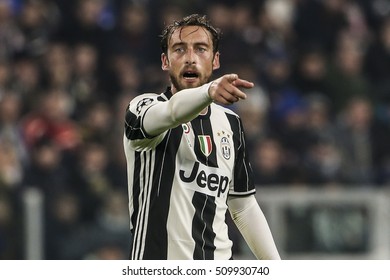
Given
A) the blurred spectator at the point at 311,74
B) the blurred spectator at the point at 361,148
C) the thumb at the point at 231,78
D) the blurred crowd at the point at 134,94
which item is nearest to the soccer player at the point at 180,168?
the thumb at the point at 231,78

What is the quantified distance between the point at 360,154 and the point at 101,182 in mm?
2453

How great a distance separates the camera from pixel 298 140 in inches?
433

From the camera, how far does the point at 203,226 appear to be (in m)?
4.93

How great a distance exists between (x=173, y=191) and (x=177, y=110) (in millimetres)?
427

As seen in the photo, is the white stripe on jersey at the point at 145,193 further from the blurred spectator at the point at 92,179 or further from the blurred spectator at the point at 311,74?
the blurred spectator at the point at 311,74

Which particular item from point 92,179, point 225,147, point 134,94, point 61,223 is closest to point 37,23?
point 134,94

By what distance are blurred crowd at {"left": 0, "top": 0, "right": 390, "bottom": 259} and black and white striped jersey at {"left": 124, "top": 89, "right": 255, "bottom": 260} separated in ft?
15.7

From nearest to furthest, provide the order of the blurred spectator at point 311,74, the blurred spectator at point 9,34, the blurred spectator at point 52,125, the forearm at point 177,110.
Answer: the forearm at point 177,110 → the blurred spectator at point 52,125 → the blurred spectator at point 9,34 → the blurred spectator at point 311,74

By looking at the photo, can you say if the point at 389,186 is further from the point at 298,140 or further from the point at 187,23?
the point at 187,23

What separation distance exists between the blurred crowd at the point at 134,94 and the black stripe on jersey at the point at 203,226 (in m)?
4.82

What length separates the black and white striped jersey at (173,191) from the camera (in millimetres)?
4867

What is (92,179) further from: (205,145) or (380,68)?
(205,145)

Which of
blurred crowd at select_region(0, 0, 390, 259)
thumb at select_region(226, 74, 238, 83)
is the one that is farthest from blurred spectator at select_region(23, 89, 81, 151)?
thumb at select_region(226, 74, 238, 83)
